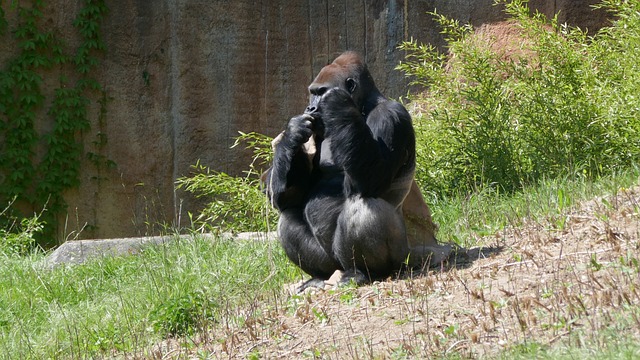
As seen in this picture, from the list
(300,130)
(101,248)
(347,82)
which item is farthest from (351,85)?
(101,248)

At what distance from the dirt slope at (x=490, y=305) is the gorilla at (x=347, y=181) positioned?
0.25m

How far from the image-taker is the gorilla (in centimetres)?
504

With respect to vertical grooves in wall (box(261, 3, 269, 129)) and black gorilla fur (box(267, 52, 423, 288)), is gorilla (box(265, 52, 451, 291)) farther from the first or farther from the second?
vertical grooves in wall (box(261, 3, 269, 129))

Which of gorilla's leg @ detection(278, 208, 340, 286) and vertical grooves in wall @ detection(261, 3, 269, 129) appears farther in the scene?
vertical grooves in wall @ detection(261, 3, 269, 129)

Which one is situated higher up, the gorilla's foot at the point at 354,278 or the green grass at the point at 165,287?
the gorilla's foot at the point at 354,278

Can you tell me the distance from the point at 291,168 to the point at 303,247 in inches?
19.2

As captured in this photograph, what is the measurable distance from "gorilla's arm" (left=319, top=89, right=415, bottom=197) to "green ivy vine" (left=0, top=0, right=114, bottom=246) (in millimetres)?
6399

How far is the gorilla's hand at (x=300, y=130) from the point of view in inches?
→ 201

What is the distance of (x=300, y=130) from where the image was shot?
201 inches

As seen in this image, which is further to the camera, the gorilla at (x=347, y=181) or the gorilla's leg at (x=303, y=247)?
the gorilla's leg at (x=303, y=247)

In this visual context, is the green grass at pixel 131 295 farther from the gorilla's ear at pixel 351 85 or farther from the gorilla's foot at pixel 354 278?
the gorilla's ear at pixel 351 85

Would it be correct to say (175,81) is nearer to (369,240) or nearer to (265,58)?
(265,58)

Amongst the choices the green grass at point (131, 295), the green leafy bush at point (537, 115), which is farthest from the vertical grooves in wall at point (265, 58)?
the green grass at point (131, 295)

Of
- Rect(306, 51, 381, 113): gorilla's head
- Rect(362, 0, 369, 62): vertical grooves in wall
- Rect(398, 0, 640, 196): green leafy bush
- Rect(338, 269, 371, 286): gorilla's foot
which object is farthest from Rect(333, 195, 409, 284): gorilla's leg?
Rect(362, 0, 369, 62): vertical grooves in wall
